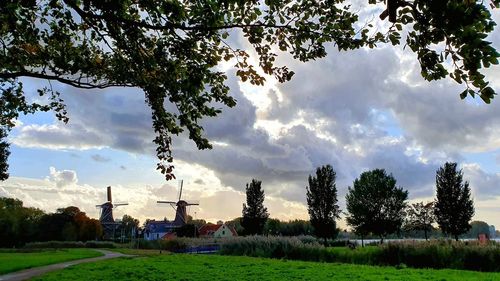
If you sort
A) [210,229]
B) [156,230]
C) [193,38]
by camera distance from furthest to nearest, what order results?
[156,230] → [210,229] → [193,38]

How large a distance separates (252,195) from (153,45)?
60044 mm

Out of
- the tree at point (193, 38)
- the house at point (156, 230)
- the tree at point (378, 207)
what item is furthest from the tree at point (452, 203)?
the house at point (156, 230)

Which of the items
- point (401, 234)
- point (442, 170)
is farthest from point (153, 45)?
point (401, 234)

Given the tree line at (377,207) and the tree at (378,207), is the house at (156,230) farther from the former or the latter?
the tree at (378,207)

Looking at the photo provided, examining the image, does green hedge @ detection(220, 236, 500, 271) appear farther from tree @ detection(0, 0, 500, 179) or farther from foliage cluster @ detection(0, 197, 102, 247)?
foliage cluster @ detection(0, 197, 102, 247)

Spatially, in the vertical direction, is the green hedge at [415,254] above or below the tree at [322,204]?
below

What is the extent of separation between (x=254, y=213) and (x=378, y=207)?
1781 cm

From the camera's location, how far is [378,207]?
2430 inches

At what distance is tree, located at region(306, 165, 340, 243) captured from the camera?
57.4 metres

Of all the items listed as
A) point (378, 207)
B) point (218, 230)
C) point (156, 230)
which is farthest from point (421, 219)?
point (156, 230)

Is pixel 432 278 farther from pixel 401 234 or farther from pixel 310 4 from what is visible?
pixel 401 234

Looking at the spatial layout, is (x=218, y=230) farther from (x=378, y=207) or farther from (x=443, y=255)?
(x=443, y=255)

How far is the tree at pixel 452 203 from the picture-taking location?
51.6 metres

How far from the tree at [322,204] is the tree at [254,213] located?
9780mm
